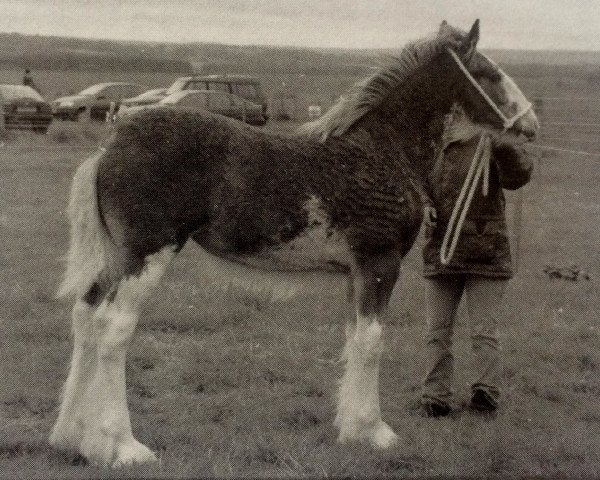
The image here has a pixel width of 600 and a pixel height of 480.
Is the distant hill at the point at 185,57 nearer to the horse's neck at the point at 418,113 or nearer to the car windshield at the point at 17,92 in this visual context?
the horse's neck at the point at 418,113

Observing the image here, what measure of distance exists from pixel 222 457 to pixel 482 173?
90.9 inches

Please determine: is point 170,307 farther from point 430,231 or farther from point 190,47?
point 430,231

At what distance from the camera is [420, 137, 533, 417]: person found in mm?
4969

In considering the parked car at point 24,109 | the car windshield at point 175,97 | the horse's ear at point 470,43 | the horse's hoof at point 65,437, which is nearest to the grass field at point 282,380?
the horse's hoof at point 65,437

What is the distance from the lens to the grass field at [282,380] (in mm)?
4156

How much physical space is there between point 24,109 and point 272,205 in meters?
6.74

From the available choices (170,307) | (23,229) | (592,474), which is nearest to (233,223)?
(592,474)

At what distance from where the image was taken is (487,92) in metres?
4.55

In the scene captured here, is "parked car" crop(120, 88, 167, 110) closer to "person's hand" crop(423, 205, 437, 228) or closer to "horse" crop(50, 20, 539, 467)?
"horse" crop(50, 20, 539, 467)

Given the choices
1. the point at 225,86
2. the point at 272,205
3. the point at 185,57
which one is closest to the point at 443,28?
the point at 272,205

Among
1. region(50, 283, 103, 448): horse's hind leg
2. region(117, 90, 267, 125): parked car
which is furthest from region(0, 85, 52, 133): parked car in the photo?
region(50, 283, 103, 448): horse's hind leg

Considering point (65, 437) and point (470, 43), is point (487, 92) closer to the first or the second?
point (470, 43)

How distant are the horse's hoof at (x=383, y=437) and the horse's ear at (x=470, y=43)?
82.4 inches

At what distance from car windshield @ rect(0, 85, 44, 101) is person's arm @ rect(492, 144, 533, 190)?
5132mm
